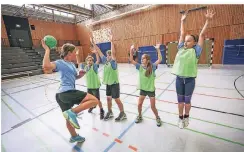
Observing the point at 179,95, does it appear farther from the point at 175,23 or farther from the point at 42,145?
the point at 175,23

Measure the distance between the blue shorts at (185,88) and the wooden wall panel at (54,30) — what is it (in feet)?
56.9

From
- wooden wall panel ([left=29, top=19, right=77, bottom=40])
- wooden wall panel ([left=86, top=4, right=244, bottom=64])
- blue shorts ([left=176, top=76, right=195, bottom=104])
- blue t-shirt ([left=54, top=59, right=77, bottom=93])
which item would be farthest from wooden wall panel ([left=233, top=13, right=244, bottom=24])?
wooden wall panel ([left=29, top=19, right=77, bottom=40])

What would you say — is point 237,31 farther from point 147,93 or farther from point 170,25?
point 147,93

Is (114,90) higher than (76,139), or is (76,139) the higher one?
(114,90)

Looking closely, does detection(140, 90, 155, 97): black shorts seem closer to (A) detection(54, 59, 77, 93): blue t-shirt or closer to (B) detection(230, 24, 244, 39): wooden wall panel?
(A) detection(54, 59, 77, 93): blue t-shirt

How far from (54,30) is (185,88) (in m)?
18.2

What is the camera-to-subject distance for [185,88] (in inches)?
96.3

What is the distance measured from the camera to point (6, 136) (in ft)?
9.29

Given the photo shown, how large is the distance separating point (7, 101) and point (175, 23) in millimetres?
11901

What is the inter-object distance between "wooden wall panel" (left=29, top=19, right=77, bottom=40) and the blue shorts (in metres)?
17.4

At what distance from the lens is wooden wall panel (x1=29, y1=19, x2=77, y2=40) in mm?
15666

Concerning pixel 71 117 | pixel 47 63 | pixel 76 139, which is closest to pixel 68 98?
pixel 71 117

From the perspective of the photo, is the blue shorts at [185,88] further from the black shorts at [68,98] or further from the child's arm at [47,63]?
the child's arm at [47,63]
